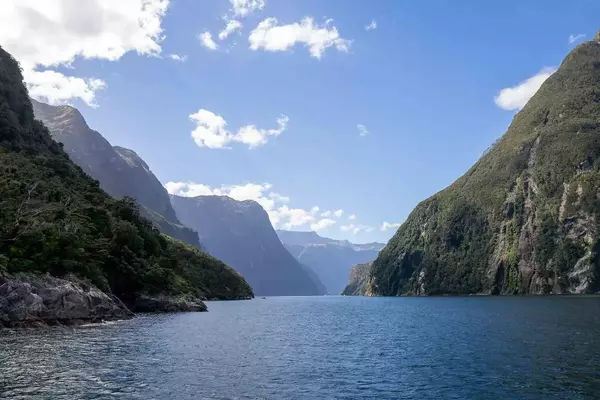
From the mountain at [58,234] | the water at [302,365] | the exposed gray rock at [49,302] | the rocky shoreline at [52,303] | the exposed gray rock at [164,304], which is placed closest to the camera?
the water at [302,365]

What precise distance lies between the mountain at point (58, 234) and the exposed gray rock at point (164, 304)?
261 millimetres

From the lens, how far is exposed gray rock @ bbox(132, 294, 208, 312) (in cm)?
11969

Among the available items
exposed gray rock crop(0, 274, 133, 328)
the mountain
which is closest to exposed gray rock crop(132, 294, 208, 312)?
the mountain

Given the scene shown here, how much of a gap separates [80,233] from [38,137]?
68.5 metres

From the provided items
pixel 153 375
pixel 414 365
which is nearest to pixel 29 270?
pixel 153 375

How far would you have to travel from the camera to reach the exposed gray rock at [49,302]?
6725 centimetres

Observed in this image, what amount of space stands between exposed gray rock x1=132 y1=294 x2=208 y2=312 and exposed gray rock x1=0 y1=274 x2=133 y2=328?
28747 mm

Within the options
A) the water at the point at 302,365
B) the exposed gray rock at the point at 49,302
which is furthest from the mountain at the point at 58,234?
the water at the point at 302,365

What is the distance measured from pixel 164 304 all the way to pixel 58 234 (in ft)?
144

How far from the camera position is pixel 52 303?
7494 centimetres

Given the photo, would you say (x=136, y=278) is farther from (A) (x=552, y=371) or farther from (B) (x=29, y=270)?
(A) (x=552, y=371)

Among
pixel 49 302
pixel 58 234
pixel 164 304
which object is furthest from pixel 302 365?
pixel 164 304

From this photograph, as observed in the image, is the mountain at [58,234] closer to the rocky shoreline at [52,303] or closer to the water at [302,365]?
the rocky shoreline at [52,303]

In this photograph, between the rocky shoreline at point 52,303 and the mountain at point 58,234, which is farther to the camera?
the mountain at point 58,234
